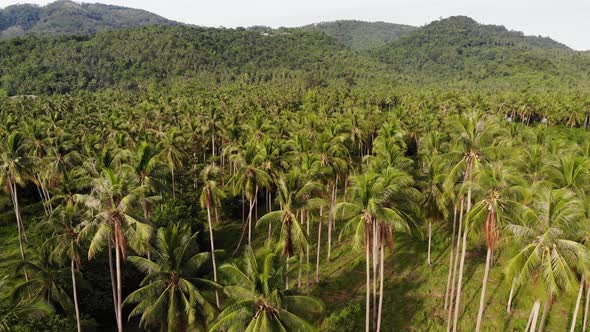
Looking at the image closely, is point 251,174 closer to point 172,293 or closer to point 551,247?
point 172,293

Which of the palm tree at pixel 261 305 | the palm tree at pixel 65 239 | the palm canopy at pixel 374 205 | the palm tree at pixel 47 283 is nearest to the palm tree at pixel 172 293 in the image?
the palm tree at pixel 261 305

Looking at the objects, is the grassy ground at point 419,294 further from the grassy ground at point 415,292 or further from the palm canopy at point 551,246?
the palm canopy at point 551,246

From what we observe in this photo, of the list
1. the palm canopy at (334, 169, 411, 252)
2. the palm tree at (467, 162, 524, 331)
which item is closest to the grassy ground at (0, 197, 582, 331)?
the palm canopy at (334, 169, 411, 252)

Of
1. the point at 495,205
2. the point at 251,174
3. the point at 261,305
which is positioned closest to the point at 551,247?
the point at 495,205

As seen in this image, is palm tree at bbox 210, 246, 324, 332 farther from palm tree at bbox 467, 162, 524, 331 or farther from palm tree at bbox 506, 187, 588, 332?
palm tree at bbox 467, 162, 524, 331

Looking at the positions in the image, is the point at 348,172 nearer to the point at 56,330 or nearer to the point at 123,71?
the point at 56,330

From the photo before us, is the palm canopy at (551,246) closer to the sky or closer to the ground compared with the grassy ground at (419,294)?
closer to the sky

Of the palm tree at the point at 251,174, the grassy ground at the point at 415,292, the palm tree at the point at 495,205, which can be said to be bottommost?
the grassy ground at the point at 415,292

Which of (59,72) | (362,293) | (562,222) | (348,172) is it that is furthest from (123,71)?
(562,222)
